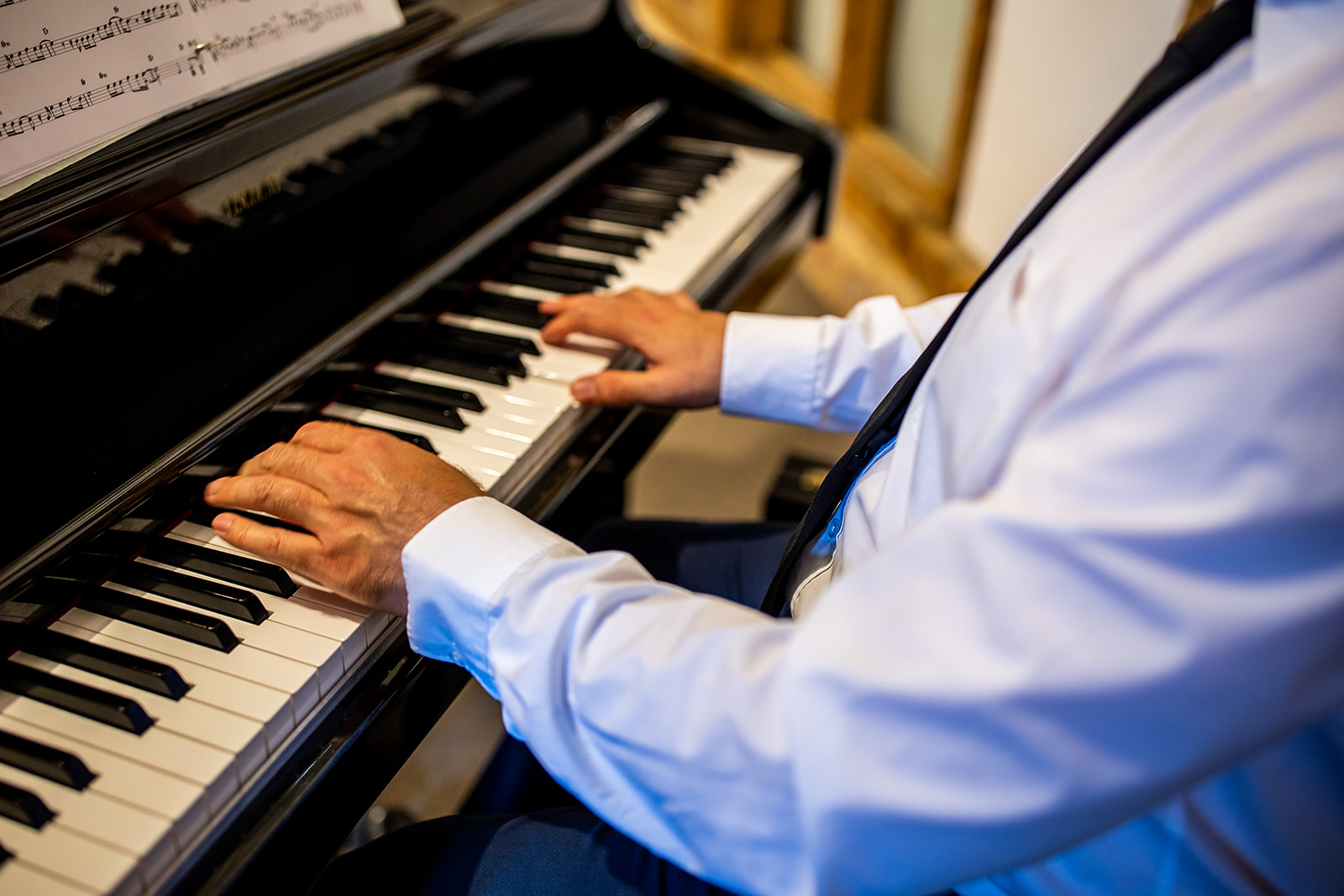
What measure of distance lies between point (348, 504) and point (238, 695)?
178 millimetres

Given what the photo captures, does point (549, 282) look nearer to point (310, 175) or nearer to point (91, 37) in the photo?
point (310, 175)

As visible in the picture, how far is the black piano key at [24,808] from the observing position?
2.12ft

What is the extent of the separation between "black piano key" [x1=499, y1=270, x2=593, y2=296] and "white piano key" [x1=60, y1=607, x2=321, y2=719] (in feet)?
2.19

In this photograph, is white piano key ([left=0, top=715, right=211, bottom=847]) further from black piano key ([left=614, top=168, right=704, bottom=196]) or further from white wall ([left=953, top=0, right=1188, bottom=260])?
white wall ([left=953, top=0, right=1188, bottom=260])

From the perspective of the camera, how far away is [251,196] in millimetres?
1035

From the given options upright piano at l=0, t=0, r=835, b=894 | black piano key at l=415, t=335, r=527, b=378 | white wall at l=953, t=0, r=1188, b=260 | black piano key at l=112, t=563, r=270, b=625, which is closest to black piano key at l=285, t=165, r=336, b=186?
upright piano at l=0, t=0, r=835, b=894

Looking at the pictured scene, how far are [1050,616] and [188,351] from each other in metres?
0.87

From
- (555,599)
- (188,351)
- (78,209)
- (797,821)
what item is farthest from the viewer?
(188,351)

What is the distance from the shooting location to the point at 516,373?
1137 millimetres

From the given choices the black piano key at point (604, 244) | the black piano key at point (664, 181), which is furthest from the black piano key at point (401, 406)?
the black piano key at point (664, 181)

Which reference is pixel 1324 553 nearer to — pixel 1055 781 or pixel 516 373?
pixel 1055 781

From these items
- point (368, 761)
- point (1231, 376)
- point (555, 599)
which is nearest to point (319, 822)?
point (368, 761)

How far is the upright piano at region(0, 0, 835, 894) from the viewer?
2.35 feet

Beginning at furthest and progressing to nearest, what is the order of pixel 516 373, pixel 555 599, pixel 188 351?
pixel 516 373, pixel 188 351, pixel 555 599
